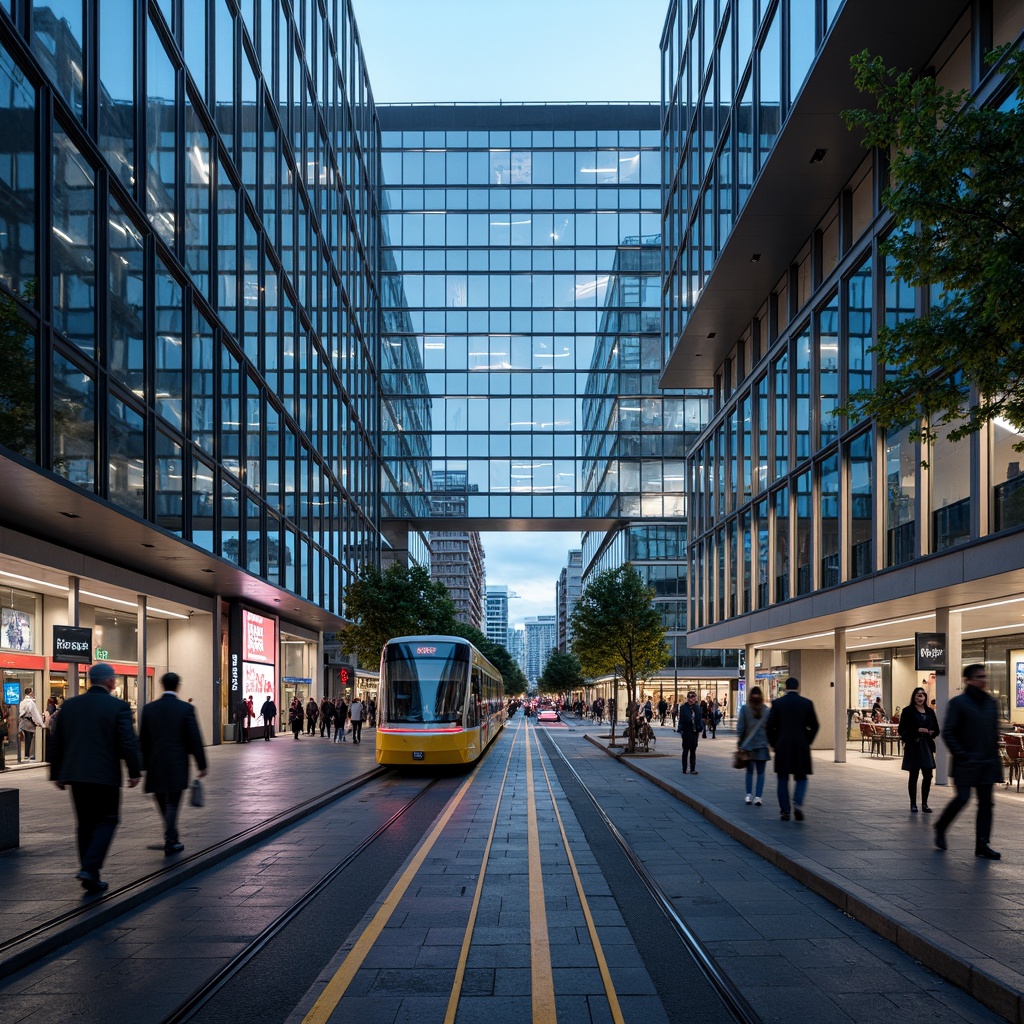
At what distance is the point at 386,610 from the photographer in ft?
136

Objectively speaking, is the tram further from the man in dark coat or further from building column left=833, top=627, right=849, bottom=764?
the man in dark coat

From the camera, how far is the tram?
22156mm

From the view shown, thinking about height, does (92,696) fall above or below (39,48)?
below

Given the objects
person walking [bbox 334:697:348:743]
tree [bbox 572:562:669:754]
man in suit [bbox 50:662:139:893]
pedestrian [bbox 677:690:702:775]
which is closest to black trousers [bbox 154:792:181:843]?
man in suit [bbox 50:662:139:893]

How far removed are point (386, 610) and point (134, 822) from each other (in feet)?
91.8

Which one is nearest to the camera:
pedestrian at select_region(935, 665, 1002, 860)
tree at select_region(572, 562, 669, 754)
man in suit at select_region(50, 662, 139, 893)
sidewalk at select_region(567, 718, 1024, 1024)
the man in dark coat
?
sidewalk at select_region(567, 718, 1024, 1024)

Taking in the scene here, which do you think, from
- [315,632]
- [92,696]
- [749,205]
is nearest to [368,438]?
[315,632]

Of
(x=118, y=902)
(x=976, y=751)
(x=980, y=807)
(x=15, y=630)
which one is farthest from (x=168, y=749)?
(x=15, y=630)

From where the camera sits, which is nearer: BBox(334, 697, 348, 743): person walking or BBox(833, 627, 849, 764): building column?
BBox(833, 627, 849, 764): building column

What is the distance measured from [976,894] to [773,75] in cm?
2087

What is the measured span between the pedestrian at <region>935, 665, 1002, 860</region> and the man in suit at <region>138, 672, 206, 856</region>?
7.49 metres

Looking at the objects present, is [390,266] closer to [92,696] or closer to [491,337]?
[491,337]

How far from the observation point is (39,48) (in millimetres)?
16469

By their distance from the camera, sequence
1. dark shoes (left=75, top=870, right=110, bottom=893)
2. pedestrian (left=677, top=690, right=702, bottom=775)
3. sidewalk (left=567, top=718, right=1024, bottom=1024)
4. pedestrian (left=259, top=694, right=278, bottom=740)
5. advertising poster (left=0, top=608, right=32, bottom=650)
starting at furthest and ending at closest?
pedestrian (left=259, top=694, right=278, bottom=740) < pedestrian (left=677, top=690, right=702, bottom=775) < advertising poster (left=0, top=608, right=32, bottom=650) < dark shoes (left=75, top=870, right=110, bottom=893) < sidewalk (left=567, top=718, right=1024, bottom=1024)
